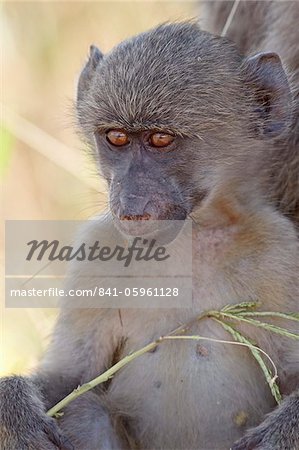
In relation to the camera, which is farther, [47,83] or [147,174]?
[47,83]

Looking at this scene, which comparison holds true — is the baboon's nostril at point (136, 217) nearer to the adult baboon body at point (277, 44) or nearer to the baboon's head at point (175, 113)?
the baboon's head at point (175, 113)

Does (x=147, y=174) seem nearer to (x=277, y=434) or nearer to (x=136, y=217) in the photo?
(x=136, y=217)

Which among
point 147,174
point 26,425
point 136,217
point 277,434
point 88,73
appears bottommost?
point 277,434

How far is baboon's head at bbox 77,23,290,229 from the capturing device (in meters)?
3.54

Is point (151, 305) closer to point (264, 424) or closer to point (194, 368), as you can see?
point (194, 368)

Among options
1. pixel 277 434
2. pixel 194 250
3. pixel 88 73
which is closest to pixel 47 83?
pixel 88 73

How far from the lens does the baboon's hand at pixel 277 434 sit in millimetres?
3361

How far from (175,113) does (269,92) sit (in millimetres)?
383

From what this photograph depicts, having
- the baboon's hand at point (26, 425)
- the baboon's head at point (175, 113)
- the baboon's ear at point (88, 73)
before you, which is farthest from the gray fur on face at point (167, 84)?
the baboon's hand at point (26, 425)

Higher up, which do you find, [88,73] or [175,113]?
[88,73]

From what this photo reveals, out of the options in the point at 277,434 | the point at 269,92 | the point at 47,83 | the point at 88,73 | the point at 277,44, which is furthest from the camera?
the point at 47,83

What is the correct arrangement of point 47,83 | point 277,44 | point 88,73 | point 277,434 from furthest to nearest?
point 47,83, point 277,44, point 88,73, point 277,434

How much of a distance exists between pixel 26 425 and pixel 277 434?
70cm

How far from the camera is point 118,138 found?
3.65 meters
